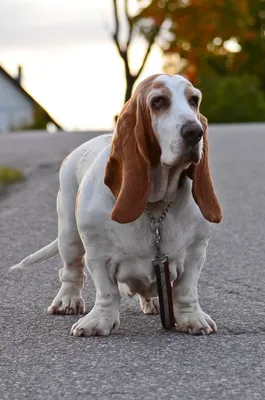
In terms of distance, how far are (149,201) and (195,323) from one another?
0.64m

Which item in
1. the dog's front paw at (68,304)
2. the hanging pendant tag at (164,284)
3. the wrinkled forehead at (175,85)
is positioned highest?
the wrinkled forehead at (175,85)

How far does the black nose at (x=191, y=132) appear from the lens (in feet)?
15.9

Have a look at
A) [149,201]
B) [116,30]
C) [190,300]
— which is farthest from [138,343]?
[116,30]

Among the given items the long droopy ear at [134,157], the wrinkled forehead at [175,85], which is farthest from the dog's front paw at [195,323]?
the wrinkled forehead at [175,85]

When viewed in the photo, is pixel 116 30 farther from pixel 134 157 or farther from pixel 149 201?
pixel 134 157

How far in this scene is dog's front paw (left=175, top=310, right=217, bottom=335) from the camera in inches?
213

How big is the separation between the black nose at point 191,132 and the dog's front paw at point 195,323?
1.02 metres

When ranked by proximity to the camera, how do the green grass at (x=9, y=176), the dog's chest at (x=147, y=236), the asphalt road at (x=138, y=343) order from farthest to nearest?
1. the green grass at (x=9, y=176)
2. the dog's chest at (x=147, y=236)
3. the asphalt road at (x=138, y=343)

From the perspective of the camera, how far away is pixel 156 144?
510 centimetres

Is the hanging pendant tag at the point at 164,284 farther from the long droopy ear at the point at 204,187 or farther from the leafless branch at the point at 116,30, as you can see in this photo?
the leafless branch at the point at 116,30

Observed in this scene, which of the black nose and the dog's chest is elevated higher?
the black nose

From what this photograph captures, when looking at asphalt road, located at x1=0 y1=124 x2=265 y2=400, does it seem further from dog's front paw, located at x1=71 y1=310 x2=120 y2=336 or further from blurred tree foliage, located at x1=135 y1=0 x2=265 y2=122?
blurred tree foliage, located at x1=135 y1=0 x2=265 y2=122

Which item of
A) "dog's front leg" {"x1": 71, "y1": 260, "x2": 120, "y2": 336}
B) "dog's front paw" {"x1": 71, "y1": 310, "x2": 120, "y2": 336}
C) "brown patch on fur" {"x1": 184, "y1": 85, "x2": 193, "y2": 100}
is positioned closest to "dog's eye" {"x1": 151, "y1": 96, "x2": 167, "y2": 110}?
"brown patch on fur" {"x1": 184, "y1": 85, "x2": 193, "y2": 100}

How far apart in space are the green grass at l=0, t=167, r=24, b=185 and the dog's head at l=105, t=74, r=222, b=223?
8.68 meters
